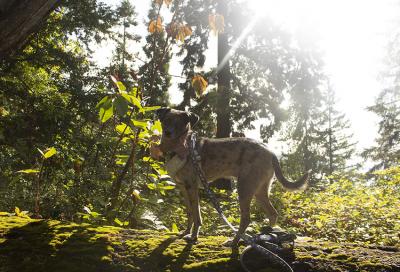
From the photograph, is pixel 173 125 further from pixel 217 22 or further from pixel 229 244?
pixel 217 22

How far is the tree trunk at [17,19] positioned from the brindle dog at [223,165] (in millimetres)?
2028

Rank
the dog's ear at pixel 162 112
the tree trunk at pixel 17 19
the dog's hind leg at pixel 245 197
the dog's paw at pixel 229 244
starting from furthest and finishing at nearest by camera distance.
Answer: the dog's ear at pixel 162 112
the dog's hind leg at pixel 245 197
the dog's paw at pixel 229 244
the tree trunk at pixel 17 19

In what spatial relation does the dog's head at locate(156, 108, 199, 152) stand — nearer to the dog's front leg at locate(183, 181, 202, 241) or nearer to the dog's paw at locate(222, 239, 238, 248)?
the dog's front leg at locate(183, 181, 202, 241)

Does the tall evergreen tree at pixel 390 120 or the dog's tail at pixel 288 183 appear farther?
the tall evergreen tree at pixel 390 120

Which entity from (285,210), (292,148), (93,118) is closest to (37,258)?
(285,210)

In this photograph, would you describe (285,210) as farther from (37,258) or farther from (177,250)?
(37,258)

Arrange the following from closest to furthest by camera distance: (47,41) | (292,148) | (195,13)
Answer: (47,41), (195,13), (292,148)

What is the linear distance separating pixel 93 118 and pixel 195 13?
931cm

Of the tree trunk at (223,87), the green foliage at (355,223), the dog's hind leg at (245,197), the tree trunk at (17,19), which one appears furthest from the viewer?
the tree trunk at (223,87)

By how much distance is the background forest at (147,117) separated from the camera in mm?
5348

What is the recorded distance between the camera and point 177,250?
10.3 feet

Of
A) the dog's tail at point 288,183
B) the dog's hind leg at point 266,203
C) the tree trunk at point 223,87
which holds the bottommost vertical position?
the dog's hind leg at point 266,203

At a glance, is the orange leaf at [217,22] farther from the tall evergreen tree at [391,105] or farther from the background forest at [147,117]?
the tall evergreen tree at [391,105]

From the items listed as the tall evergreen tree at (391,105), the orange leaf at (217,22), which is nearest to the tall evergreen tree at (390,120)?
the tall evergreen tree at (391,105)
